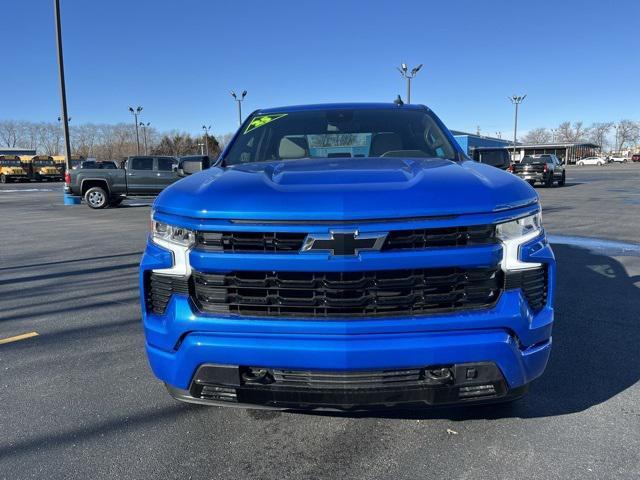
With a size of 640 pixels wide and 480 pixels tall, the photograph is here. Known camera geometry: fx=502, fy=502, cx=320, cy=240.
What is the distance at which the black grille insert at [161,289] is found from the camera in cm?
236

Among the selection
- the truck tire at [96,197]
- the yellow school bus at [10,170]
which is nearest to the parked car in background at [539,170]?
the truck tire at [96,197]

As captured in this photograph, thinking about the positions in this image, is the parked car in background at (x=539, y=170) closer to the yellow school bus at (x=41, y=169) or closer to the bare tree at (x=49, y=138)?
the yellow school bus at (x=41, y=169)

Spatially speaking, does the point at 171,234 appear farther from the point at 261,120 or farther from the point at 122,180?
the point at 122,180

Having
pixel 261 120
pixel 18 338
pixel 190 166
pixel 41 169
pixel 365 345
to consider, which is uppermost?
pixel 261 120

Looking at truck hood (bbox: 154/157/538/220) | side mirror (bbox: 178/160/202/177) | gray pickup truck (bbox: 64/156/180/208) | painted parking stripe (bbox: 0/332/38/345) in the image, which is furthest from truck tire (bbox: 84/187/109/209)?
truck hood (bbox: 154/157/538/220)

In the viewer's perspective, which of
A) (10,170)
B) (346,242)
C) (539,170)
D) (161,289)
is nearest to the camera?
(346,242)

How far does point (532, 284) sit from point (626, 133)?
560 feet

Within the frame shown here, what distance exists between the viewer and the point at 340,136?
4.02 meters

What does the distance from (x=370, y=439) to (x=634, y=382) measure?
1931 mm

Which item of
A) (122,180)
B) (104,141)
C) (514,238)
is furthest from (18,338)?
(104,141)

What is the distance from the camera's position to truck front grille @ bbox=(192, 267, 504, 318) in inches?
87.5

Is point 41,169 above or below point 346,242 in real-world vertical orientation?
above

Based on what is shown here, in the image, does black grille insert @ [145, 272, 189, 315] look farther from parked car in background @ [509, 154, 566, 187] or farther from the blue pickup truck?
parked car in background @ [509, 154, 566, 187]

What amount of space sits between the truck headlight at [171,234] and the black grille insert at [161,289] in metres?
0.17
